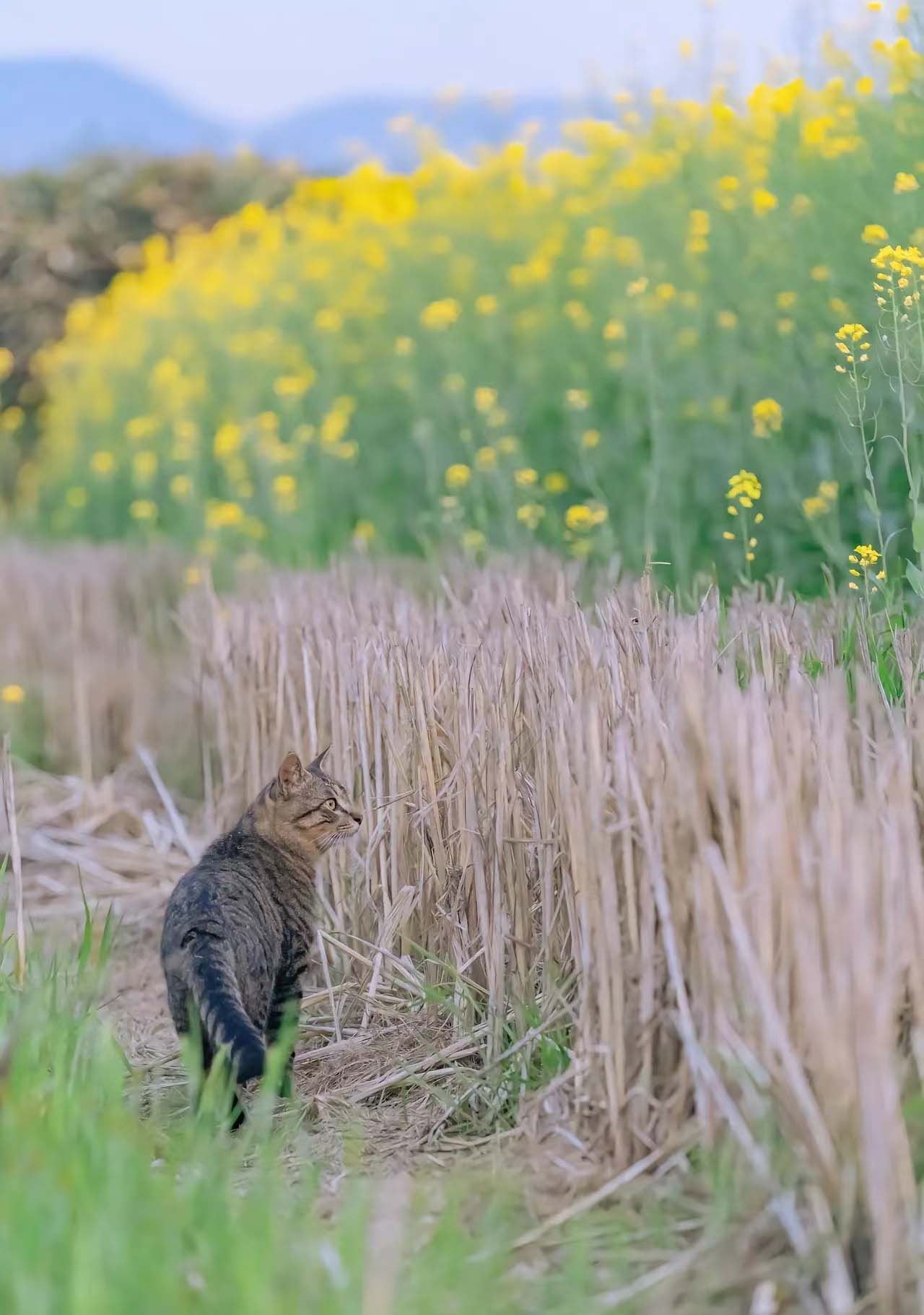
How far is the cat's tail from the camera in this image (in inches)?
86.7

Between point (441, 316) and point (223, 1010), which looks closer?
point (223, 1010)

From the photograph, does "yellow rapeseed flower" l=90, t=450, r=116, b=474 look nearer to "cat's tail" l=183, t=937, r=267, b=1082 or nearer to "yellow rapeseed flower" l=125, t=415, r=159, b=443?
"yellow rapeseed flower" l=125, t=415, r=159, b=443

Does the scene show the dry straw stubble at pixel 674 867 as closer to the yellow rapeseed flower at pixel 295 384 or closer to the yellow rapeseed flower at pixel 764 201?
the yellow rapeseed flower at pixel 764 201

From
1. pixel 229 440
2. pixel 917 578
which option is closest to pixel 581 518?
pixel 917 578

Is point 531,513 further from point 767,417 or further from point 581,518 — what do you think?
point 767,417

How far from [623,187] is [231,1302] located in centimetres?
536

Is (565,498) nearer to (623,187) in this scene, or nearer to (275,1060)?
(623,187)

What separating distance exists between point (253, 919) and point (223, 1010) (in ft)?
1.48

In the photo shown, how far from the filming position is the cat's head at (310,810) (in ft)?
10.00

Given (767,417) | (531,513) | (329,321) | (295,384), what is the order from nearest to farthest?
1. (767,417)
2. (531,513)
3. (295,384)
4. (329,321)

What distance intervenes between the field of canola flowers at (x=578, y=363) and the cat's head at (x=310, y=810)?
117 cm

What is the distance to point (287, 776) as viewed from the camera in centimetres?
302

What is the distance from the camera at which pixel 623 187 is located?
20.6 ft

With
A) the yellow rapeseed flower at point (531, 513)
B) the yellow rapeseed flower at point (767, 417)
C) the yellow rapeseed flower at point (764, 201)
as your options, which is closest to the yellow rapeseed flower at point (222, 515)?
the yellow rapeseed flower at point (531, 513)
